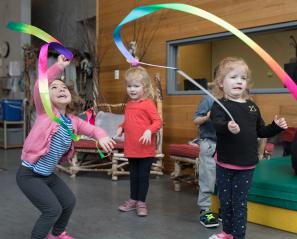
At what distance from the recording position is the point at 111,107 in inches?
197

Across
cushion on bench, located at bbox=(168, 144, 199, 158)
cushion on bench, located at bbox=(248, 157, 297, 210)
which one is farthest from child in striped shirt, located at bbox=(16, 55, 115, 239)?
cushion on bench, located at bbox=(168, 144, 199, 158)

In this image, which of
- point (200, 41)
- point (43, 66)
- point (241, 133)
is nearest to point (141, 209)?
point (241, 133)

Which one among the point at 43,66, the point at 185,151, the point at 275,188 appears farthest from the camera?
the point at 185,151

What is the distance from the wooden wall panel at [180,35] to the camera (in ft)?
11.0

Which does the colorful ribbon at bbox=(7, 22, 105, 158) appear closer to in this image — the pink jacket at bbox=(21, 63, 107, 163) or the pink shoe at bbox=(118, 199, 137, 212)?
the pink jacket at bbox=(21, 63, 107, 163)

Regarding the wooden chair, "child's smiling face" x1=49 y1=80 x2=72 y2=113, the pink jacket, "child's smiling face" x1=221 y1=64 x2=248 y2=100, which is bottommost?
the wooden chair

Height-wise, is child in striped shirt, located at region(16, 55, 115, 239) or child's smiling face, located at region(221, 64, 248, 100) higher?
→ child's smiling face, located at region(221, 64, 248, 100)

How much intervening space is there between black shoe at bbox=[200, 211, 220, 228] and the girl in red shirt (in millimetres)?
419

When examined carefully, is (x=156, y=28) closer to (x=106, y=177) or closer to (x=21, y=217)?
(x=106, y=177)

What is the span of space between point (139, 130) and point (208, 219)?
783mm

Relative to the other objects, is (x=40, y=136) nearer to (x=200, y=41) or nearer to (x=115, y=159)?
(x=115, y=159)

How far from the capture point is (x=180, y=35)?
422 cm

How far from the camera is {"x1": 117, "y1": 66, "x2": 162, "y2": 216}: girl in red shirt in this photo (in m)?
2.65

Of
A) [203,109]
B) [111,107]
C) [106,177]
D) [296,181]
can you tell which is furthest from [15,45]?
[296,181]
